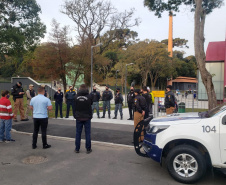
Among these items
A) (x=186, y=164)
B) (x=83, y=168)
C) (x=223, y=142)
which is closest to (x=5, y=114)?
(x=83, y=168)

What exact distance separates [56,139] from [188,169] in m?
4.60

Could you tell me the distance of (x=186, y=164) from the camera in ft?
13.4

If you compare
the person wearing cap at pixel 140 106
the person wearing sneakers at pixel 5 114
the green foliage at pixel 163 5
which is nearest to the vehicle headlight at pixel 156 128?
the person wearing cap at pixel 140 106

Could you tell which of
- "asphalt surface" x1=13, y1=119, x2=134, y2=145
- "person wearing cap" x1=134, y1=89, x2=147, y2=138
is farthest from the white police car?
"asphalt surface" x1=13, y1=119, x2=134, y2=145

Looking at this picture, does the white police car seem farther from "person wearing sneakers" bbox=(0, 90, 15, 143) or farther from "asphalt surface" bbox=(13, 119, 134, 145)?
"person wearing sneakers" bbox=(0, 90, 15, 143)

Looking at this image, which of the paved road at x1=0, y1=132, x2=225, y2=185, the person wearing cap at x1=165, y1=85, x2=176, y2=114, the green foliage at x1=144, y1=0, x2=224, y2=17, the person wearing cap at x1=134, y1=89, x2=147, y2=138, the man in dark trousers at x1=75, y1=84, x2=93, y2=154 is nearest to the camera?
the paved road at x1=0, y1=132, x2=225, y2=185

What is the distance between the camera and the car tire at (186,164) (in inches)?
156

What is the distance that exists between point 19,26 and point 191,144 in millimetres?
16729

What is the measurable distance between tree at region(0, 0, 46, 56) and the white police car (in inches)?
571

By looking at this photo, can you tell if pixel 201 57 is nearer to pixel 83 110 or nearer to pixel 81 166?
pixel 83 110

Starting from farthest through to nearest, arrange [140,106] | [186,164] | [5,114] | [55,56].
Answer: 1. [55,56]
2. [140,106]
3. [5,114]
4. [186,164]

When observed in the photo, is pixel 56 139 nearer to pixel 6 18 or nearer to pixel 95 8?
pixel 6 18

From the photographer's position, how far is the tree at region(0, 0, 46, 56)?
15.5 metres

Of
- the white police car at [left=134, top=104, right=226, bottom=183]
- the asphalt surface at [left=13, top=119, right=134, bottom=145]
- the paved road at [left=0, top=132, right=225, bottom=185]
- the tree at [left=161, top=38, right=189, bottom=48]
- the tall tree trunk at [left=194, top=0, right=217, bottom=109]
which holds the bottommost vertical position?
the paved road at [left=0, top=132, right=225, bottom=185]
